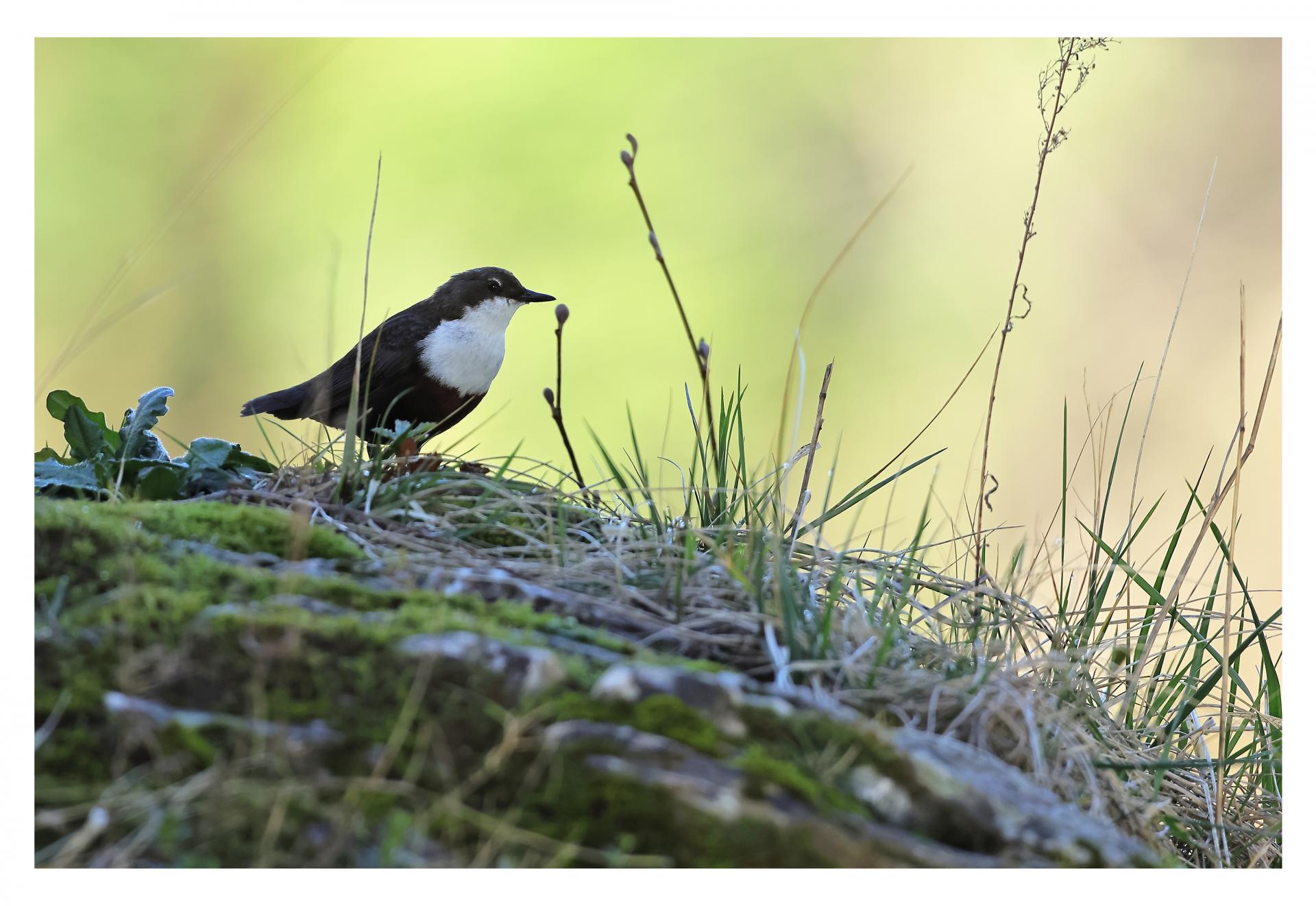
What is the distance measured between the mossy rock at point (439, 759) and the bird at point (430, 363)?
220 centimetres

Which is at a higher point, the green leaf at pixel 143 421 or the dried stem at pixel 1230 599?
the green leaf at pixel 143 421

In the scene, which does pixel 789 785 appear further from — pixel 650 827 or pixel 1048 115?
pixel 1048 115

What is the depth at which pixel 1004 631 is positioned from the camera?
2469 millimetres

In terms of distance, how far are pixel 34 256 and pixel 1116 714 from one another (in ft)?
8.76

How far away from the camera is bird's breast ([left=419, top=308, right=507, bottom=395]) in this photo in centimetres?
407

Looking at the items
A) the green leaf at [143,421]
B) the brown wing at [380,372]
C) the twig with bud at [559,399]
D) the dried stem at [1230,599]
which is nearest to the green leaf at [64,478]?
the green leaf at [143,421]

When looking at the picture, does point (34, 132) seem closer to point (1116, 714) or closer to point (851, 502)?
point (851, 502)

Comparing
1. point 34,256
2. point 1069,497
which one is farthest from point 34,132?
point 1069,497

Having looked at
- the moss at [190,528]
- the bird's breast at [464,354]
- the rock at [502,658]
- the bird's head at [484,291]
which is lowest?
the rock at [502,658]

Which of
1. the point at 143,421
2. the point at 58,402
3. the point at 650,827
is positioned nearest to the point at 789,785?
the point at 650,827

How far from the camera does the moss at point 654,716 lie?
5.11 ft

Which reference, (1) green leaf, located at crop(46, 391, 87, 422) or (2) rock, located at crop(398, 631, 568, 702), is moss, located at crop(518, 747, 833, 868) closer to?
(2) rock, located at crop(398, 631, 568, 702)

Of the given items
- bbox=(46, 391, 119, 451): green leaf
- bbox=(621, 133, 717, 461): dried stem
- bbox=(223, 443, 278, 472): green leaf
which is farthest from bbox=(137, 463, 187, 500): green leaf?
bbox=(621, 133, 717, 461): dried stem

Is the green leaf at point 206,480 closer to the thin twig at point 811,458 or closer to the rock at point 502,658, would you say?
the rock at point 502,658
